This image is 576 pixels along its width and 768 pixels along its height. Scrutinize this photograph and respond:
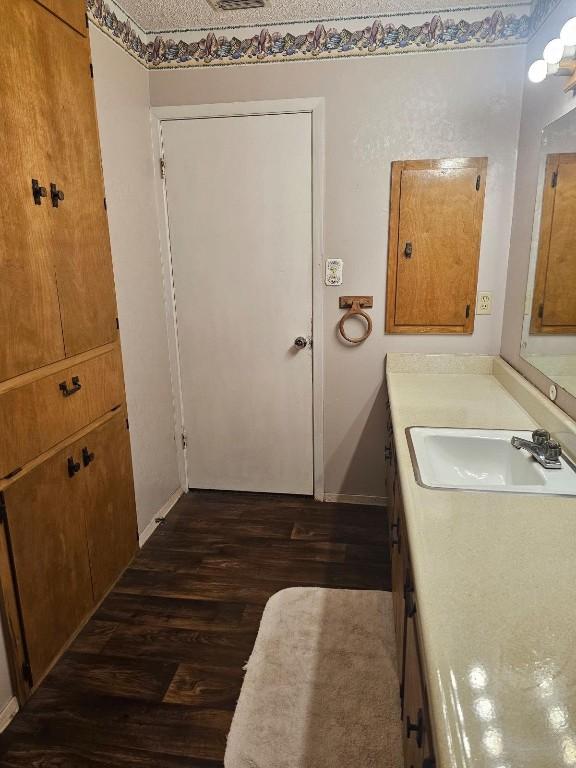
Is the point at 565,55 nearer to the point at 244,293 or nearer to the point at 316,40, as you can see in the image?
the point at 316,40

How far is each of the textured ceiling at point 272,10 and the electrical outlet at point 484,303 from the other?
1.28m

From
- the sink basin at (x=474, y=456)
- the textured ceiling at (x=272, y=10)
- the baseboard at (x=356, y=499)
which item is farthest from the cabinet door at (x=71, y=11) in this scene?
the baseboard at (x=356, y=499)

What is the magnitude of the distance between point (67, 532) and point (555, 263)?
208 cm

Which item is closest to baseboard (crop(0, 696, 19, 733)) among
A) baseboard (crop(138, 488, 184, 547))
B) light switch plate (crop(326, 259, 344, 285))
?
baseboard (crop(138, 488, 184, 547))

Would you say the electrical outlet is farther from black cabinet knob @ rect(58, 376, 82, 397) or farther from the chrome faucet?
black cabinet knob @ rect(58, 376, 82, 397)

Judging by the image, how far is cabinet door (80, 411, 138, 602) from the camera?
6.53 ft

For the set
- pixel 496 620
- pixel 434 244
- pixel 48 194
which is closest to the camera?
pixel 496 620

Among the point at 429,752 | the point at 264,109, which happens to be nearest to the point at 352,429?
the point at 264,109

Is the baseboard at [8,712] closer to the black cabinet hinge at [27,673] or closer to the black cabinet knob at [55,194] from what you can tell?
the black cabinet hinge at [27,673]

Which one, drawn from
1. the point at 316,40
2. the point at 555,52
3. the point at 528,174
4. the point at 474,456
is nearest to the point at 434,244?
the point at 528,174

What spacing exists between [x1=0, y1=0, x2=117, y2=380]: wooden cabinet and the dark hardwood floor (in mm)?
1128

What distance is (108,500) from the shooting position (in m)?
2.12

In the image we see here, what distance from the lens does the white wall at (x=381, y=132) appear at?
7.67 ft

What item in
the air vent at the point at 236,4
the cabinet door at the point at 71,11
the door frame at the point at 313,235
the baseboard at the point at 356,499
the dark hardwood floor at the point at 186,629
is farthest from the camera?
the baseboard at the point at 356,499
